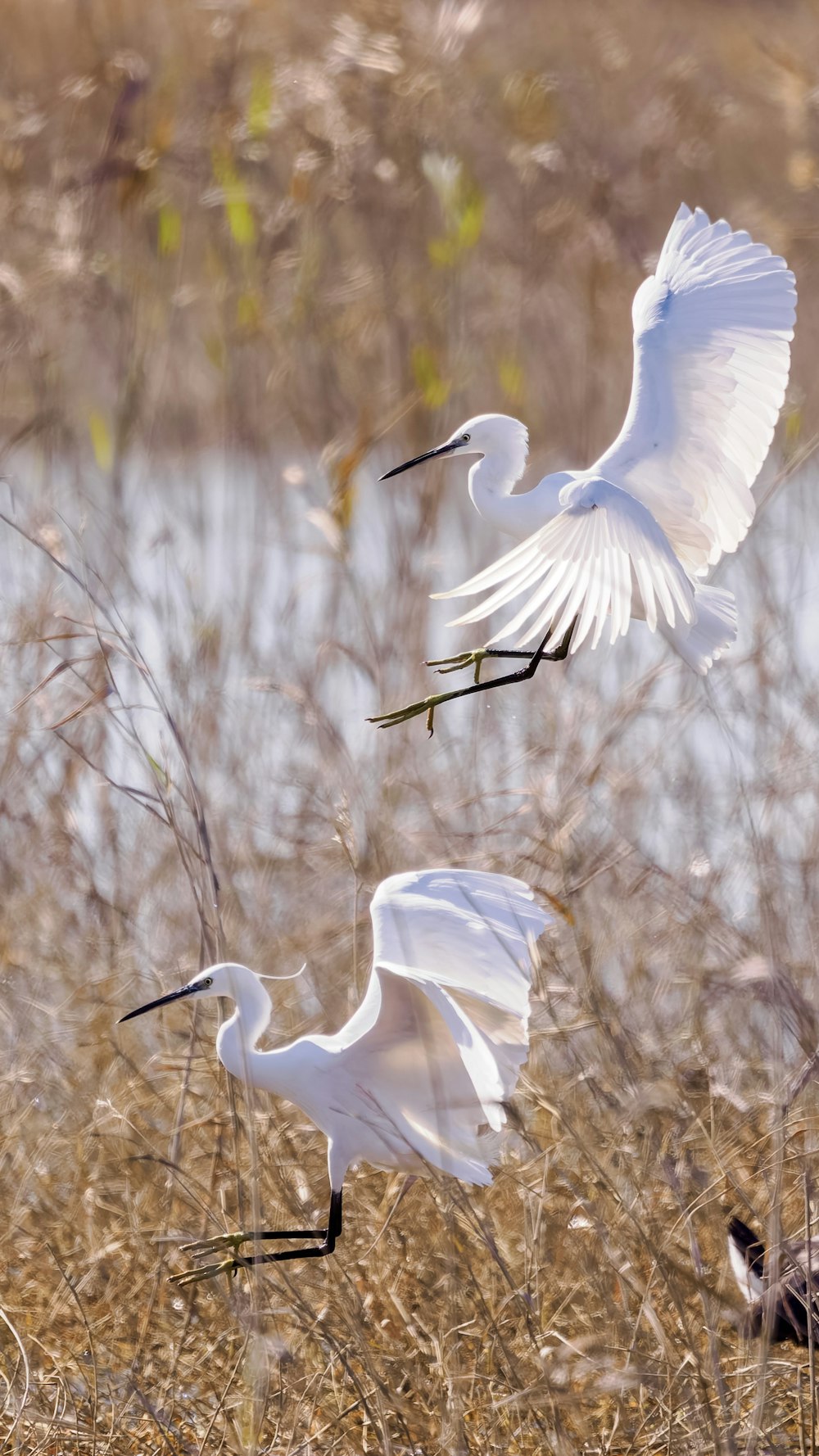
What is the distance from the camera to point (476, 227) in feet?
11.2

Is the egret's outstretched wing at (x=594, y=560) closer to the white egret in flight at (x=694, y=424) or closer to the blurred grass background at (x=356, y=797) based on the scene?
the blurred grass background at (x=356, y=797)

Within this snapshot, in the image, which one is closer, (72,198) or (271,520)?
(72,198)

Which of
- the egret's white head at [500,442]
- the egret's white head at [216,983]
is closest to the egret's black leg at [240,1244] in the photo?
the egret's white head at [216,983]

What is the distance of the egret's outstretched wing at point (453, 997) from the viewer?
2.08m

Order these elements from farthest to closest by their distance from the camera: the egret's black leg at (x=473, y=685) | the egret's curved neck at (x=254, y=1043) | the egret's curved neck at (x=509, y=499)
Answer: the egret's curved neck at (x=509, y=499)
the egret's curved neck at (x=254, y=1043)
the egret's black leg at (x=473, y=685)

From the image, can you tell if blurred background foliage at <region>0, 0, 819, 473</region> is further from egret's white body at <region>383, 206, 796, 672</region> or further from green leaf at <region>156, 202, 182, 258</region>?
egret's white body at <region>383, 206, 796, 672</region>

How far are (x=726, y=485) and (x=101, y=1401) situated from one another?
150cm

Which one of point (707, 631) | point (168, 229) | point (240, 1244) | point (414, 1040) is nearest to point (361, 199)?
point (168, 229)

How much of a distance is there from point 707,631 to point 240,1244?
3.42 ft

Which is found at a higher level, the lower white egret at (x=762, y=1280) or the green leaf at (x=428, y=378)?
the green leaf at (x=428, y=378)

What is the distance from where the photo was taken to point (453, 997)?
2.24 metres

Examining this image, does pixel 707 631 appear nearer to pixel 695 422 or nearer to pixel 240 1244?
pixel 695 422

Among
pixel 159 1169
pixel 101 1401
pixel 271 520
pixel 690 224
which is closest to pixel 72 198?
pixel 271 520

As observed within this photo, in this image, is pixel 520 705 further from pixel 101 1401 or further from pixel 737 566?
pixel 101 1401
